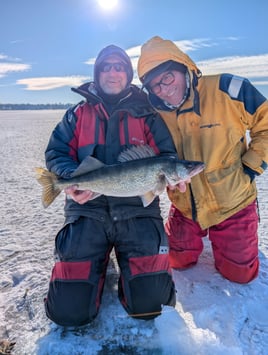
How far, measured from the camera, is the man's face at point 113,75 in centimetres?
322

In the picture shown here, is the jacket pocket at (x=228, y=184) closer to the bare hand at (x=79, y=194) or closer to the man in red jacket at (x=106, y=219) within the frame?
the man in red jacket at (x=106, y=219)

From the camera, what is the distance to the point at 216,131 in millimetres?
3115

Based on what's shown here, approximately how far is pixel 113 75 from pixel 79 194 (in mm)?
1174

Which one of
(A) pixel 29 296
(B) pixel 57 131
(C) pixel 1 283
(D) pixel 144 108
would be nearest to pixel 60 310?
(A) pixel 29 296

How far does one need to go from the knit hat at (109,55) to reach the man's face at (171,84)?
0.92ft

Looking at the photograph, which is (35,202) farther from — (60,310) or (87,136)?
(60,310)

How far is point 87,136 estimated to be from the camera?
306cm

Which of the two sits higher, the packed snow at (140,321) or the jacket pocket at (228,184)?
the jacket pocket at (228,184)

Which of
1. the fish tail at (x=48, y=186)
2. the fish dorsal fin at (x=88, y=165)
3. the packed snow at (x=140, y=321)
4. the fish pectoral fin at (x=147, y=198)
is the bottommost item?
the packed snow at (x=140, y=321)

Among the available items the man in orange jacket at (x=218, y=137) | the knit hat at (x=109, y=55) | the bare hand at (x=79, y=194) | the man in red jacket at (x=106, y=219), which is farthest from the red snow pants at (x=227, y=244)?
the knit hat at (x=109, y=55)

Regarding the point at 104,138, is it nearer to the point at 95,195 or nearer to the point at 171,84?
the point at 95,195

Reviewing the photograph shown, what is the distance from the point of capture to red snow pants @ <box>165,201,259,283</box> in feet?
10.3

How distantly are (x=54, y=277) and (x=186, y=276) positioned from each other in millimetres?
1256

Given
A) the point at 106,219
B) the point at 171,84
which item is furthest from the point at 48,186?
the point at 171,84
